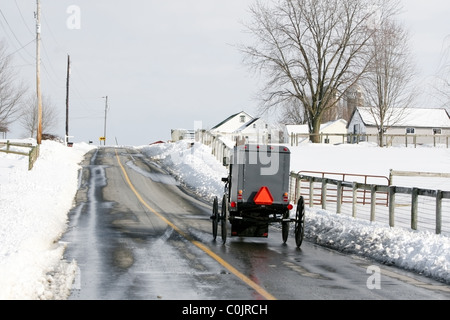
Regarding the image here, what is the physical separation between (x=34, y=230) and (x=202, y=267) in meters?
5.00

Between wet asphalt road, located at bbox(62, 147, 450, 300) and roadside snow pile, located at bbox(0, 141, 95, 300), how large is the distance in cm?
43

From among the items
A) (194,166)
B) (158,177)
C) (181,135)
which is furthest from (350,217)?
(181,135)

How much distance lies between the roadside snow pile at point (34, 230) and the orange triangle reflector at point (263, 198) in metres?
4.47

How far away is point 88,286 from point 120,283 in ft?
1.63

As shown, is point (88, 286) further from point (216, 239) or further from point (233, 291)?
point (216, 239)

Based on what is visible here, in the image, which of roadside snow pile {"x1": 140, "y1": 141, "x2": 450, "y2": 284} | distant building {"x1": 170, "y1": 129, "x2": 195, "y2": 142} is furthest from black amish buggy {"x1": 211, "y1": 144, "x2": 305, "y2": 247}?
distant building {"x1": 170, "y1": 129, "x2": 195, "y2": 142}

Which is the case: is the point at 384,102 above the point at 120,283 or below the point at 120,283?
above

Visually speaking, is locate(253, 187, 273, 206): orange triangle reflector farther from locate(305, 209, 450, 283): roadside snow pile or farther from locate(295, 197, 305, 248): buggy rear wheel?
locate(305, 209, 450, 283): roadside snow pile

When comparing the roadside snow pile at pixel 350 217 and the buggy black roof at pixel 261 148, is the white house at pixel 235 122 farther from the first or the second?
the buggy black roof at pixel 261 148

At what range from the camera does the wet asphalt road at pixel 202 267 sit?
8.24 metres

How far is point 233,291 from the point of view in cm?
830

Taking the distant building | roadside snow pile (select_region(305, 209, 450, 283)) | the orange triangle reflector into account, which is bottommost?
roadside snow pile (select_region(305, 209, 450, 283))

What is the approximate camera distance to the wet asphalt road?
8242mm
